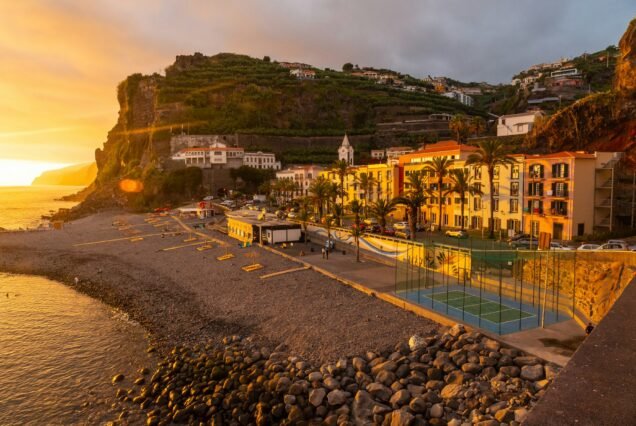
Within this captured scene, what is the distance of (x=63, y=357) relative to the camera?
2416cm

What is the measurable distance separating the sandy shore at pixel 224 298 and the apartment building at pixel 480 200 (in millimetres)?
25495

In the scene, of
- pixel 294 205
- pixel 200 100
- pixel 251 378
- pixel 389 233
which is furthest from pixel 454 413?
pixel 200 100

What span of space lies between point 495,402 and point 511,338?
4574 millimetres

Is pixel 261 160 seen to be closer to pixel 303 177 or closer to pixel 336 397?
pixel 303 177

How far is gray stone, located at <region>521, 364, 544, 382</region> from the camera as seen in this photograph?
14734 mm

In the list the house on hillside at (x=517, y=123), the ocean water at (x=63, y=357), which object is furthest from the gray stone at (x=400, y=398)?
the house on hillside at (x=517, y=123)

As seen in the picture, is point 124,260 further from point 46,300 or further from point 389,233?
point 389,233

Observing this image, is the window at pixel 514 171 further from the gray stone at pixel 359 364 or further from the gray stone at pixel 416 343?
the gray stone at pixel 359 364

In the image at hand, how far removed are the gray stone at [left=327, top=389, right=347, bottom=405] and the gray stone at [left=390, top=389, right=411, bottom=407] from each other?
1902mm

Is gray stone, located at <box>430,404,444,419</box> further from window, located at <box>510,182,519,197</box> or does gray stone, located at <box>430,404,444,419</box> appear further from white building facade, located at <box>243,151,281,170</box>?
white building facade, located at <box>243,151,281,170</box>

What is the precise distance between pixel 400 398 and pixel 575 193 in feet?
115

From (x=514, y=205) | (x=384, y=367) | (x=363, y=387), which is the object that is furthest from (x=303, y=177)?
(x=363, y=387)

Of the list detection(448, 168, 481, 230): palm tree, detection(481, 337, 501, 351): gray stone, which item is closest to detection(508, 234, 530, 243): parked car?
A: detection(448, 168, 481, 230): palm tree

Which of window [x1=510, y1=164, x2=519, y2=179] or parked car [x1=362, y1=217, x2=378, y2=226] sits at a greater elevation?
window [x1=510, y1=164, x2=519, y2=179]
